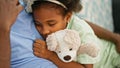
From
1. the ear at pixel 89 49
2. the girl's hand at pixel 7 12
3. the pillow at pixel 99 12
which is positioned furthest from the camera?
the pillow at pixel 99 12

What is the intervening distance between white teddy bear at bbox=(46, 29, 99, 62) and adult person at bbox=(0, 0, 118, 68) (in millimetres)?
62

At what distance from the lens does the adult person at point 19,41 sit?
3.40 ft

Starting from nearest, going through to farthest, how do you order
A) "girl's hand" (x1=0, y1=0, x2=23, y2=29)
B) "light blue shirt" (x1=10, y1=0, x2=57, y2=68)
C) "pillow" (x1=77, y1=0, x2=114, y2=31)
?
1. "girl's hand" (x1=0, y1=0, x2=23, y2=29)
2. "light blue shirt" (x1=10, y1=0, x2=57, y2=68)
3. "pillow" (x1=77, y1=0, x2=114, y2=31)

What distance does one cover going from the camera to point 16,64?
118cm

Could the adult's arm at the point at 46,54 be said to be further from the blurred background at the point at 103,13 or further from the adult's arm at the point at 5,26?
the blurred background at the point at 103,13

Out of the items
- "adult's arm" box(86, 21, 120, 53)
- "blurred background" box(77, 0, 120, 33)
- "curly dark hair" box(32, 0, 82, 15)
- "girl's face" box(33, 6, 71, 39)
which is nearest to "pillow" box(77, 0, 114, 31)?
"blurred background" box(77, 0, 120, 33)

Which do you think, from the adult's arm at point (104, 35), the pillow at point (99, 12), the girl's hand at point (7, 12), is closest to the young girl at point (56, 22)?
the girl's hand at point (7, 12)

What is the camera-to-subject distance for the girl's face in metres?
1.21

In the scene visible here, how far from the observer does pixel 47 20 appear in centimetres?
121

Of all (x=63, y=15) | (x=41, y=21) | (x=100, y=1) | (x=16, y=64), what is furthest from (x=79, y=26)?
(x=100, y=1)

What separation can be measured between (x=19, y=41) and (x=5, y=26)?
0.19 metres

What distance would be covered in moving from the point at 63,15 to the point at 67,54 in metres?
0.18

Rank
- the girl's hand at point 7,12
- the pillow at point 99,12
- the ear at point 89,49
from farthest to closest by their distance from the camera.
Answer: the pillow at point 99,12, the ear at point 89,49, the girl's hand at point 7,12

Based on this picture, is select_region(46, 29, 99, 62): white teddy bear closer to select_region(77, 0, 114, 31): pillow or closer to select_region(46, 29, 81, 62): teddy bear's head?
select_region(46, 29, 81, 62): teddy bear's head
